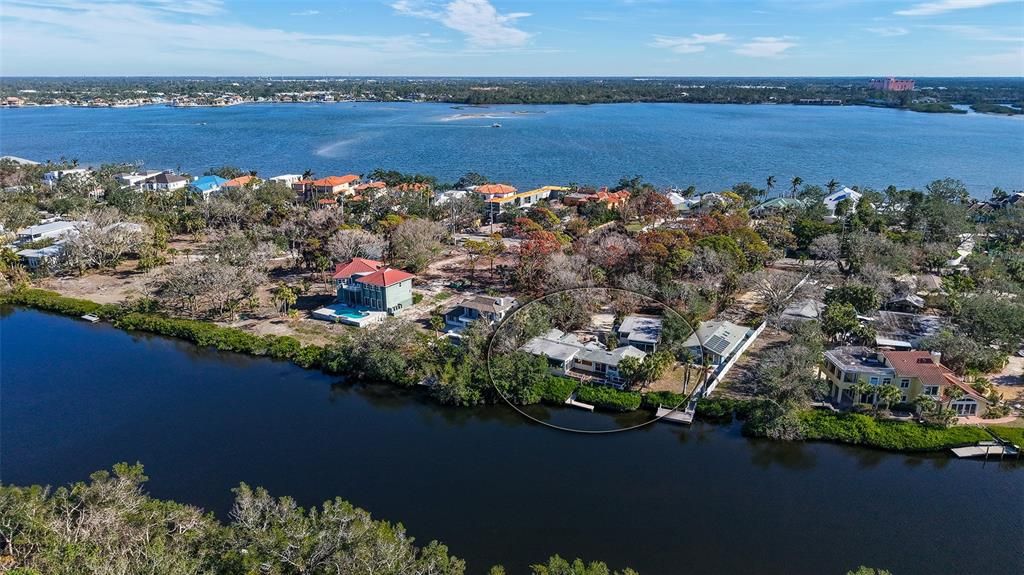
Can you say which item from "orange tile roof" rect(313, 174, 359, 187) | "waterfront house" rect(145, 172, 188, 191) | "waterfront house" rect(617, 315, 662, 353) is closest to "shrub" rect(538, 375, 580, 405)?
"waterfront house" rect(617, 315, 662, 353)

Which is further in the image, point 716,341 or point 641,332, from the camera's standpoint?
point 641,332

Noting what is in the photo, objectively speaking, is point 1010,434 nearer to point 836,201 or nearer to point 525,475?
point 525,475

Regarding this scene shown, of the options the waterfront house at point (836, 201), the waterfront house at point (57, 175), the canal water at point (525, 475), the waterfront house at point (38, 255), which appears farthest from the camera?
the waterfront house at point (57, 175)

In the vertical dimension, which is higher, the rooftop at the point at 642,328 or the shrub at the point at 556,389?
the rooftop at the point at 642,328

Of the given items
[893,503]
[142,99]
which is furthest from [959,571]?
[142,99]

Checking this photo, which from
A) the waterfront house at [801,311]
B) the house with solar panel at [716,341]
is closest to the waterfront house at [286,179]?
the house with solar panel at [716,341]

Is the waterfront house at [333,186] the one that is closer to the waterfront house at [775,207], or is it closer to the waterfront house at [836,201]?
the waterfront house at [775,207]

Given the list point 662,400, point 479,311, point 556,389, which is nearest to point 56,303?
point 479,311
